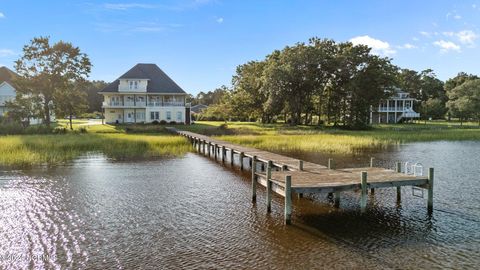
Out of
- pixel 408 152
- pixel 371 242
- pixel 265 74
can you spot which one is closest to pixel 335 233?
pixel 371 242

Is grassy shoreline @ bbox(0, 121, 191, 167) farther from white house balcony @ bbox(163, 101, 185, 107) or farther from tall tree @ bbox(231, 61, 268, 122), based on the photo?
tall tree @ bbox(231, 61, 268, 122)

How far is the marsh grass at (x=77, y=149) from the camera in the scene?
949 inches

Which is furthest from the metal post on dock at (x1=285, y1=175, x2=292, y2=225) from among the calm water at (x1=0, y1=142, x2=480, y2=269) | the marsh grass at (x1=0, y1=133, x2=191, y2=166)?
the marsh grass at (x1=0, y1=133, x2=191, y2=166)

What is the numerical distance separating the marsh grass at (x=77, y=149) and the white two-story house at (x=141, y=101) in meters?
26.0

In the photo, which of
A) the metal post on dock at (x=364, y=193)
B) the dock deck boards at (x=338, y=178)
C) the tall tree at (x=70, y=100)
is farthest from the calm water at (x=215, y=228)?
the tall tree at (x=70, y=100)

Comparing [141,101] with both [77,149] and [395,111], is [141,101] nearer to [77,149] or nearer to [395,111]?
[77,149]

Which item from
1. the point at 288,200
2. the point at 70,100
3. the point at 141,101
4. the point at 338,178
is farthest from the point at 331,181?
the point at 141,101

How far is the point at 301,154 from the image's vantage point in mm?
28016

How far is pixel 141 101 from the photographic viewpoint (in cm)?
5853

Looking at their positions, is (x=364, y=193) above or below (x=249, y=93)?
below

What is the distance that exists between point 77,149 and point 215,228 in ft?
68.0

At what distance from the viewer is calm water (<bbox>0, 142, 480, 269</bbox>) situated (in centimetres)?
890

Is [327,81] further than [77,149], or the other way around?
[327,81]

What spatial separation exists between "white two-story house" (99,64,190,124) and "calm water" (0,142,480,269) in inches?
1597
